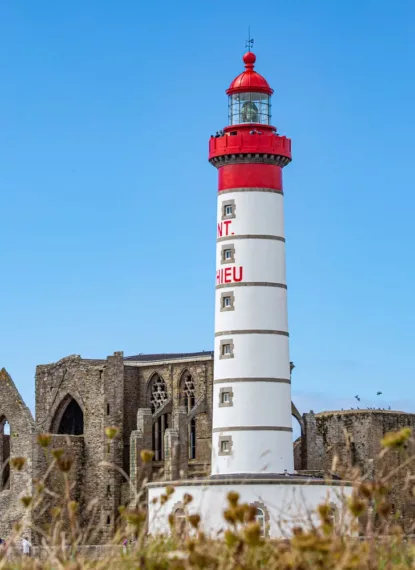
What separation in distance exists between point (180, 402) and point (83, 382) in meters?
4.05

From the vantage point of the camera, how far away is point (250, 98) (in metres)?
39.4

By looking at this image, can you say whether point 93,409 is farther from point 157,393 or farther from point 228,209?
point 228,209

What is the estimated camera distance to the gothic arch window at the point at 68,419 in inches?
1914

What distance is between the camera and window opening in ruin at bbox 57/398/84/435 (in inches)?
1927

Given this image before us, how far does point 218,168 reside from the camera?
128ft

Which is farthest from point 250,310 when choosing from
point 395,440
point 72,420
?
point 395,440

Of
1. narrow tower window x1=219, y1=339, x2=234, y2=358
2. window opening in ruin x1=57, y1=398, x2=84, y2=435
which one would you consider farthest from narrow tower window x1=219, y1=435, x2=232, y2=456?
window opening in ruin x1=57, y1=398, x2=84, y2=435

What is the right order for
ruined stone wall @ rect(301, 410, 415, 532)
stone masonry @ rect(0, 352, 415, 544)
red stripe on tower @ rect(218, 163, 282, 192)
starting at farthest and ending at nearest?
ruined stone wall @ rect(301, 410, 415, 532), stone masonry @ rect(0, 352, 415, 544), red stripe on tower @ rect(218, 163, 282, 192)

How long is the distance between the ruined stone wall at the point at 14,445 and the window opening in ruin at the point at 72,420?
211 cm

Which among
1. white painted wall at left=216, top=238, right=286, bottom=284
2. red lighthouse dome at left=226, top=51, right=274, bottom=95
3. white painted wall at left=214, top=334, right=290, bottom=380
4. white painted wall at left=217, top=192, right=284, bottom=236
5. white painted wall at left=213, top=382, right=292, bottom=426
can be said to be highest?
red lighthouse dome at left=226, top=51, right=274, bottom=95

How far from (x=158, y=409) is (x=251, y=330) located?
1032cm

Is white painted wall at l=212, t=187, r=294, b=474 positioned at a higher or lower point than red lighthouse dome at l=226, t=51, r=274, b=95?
lower

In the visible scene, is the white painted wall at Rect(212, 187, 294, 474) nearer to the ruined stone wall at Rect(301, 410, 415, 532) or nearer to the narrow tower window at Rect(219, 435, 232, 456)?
the narrow tower window at Rect(219, 435, 232, 456)

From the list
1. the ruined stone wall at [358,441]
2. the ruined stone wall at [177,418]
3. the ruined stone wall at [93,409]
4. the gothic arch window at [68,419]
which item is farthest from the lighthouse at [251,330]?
the gothic arch window at [68,419]
